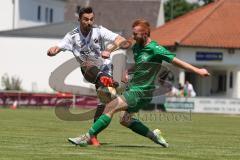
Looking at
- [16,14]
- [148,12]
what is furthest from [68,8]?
[16,14]

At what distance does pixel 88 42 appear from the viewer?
1398cm

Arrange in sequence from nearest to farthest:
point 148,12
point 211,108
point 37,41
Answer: point 211,108 → point 37,41 → point 148,12

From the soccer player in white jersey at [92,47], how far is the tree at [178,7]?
4500 inches

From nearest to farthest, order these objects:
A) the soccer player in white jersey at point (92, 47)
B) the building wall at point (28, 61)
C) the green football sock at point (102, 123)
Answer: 1. the green football sock at point (102, 123)
2. the soccer player in white jersey at point (92, 47)
3. the building wall at point (28, 61)

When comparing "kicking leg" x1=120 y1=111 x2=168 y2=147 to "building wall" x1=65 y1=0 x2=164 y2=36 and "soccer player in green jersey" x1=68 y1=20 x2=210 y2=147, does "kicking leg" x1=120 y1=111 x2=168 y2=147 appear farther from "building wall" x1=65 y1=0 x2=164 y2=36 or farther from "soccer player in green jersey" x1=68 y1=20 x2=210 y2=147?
"building wall" x1=65 y1=0 x2=164 y2=36

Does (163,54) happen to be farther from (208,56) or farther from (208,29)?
(208,29)

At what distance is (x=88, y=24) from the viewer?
13.6m

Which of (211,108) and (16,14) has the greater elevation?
(16,14)

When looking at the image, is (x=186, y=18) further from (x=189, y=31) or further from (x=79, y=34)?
(x=79, y=34)

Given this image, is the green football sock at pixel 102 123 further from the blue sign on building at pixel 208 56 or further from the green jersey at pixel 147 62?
the blue sign on building at pixel 208 56

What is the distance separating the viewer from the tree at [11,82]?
67425mm

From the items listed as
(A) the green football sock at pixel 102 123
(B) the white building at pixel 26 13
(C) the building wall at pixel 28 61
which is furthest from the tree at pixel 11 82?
(A) the green football sock at pixel 102 123

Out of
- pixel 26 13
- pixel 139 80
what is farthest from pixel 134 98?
pixel 26 13

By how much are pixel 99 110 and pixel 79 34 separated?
1.42 m
